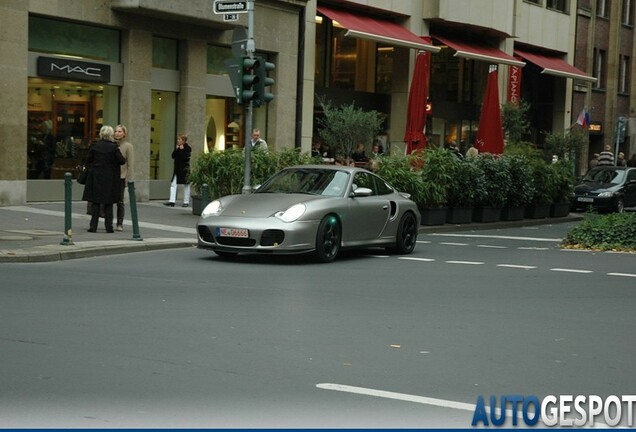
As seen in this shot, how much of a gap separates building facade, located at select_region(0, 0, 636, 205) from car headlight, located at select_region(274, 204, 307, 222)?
19.8 feet

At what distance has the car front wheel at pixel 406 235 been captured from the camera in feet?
59.0

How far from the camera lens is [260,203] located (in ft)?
52.5

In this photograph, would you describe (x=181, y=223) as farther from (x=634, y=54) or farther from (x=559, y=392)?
(x=634, y=54)

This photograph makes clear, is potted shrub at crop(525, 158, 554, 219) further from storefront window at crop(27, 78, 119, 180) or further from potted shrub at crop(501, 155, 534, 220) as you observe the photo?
storefront window at crop(27, 78, 119, 180)

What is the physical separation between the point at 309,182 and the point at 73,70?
10.3 meters

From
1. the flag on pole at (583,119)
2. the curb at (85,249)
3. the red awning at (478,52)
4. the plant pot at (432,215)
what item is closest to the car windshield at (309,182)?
the curb at (85,249)

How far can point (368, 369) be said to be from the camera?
7855 mm

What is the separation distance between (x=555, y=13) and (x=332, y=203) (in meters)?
33.8

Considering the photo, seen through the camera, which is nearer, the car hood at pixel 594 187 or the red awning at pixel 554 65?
the car hood at pixel 594 187

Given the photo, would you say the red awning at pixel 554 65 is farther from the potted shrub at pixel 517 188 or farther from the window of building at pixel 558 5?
the potted shrub at pixel 517 188

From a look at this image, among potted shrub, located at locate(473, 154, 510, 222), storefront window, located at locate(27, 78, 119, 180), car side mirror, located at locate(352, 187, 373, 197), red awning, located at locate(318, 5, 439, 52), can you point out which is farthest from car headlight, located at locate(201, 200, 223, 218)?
red awning, located at locate(318, 5, 439, 52)

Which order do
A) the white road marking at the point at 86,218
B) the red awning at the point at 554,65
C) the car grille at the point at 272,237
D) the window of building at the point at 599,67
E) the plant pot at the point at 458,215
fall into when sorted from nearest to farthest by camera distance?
the car grille at the point at 272,237 → the white road marking at the point at 86,218 → the plant pot at the point at 458,215 → the red awning at the point at 554,65 → the window of building at the point at 599,67

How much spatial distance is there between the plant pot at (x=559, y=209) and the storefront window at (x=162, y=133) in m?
10.6

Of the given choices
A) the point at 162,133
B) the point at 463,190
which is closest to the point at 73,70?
the point at 162,133
